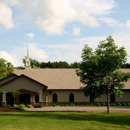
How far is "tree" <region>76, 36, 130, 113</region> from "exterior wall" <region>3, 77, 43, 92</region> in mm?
16189

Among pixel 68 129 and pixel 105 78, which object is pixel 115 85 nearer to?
pixel 105 78

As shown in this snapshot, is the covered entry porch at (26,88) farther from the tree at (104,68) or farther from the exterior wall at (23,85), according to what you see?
the tree at (104,68)

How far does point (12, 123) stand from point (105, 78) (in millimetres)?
16041

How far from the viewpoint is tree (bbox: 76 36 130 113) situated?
33.6 metres

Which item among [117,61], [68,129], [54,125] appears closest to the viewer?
[68,129]

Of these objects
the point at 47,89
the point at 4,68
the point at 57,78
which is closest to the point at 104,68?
the point at 47,89

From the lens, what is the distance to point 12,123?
22422mm

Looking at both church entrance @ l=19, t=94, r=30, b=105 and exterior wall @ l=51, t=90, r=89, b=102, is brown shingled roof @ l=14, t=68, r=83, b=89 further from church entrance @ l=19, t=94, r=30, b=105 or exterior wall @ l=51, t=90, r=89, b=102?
church entrance @ l=19, t=94, r=30, b=105

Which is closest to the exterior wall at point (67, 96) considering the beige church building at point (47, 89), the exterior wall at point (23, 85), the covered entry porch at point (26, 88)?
the beige church building at point (47, 89)

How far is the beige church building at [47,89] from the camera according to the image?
49250mm

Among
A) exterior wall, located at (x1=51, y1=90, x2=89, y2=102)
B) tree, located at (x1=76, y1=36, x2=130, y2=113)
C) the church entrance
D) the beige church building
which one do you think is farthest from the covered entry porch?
tree, located at (x1=76, y1=36, x2=130, y2=113)

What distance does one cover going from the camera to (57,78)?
54312 millimetres

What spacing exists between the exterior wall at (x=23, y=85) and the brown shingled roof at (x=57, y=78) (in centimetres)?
299

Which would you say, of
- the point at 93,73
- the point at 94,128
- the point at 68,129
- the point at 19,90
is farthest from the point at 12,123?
the point at 19,90
